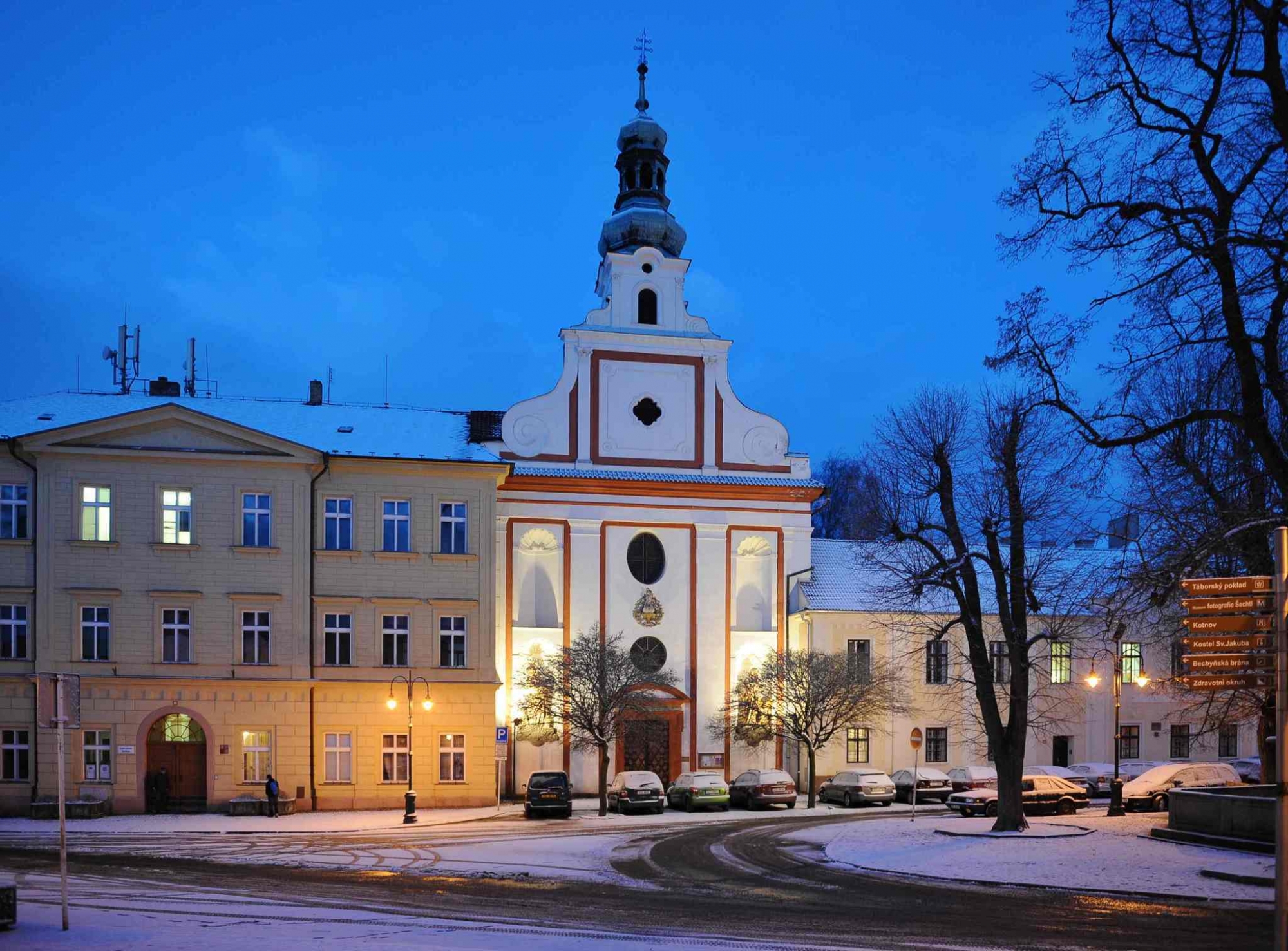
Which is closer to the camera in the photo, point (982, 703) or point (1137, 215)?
point (1137, 215)

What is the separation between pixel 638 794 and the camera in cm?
4034

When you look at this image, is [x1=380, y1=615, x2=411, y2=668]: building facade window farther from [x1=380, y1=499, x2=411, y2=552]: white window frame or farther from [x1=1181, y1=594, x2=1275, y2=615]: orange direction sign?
[x1=1181, y1=594, x2=1275, y2=615]: orange direction sign

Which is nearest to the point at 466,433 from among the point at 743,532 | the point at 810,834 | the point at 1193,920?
the point at 743,532

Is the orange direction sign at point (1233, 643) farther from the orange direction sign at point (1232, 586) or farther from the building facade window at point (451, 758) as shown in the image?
the building facade window at point (451, 758)

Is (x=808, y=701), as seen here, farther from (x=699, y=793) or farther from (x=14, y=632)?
(x=14, y=632)

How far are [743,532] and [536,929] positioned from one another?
34.6 metres

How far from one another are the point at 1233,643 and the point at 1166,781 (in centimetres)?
3106

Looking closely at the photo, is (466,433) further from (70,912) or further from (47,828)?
(70,912)

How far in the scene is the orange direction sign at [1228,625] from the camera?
11180 millimetres

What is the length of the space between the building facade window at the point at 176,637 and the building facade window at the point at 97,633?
5.08ft

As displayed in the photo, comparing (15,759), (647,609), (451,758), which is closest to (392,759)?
(451,758)

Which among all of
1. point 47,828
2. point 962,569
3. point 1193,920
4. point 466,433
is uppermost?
point 466,433

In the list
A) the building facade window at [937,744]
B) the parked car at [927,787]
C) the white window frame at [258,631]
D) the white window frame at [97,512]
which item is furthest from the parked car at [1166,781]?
the white window frame at [97,512]

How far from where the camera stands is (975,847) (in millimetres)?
27547
